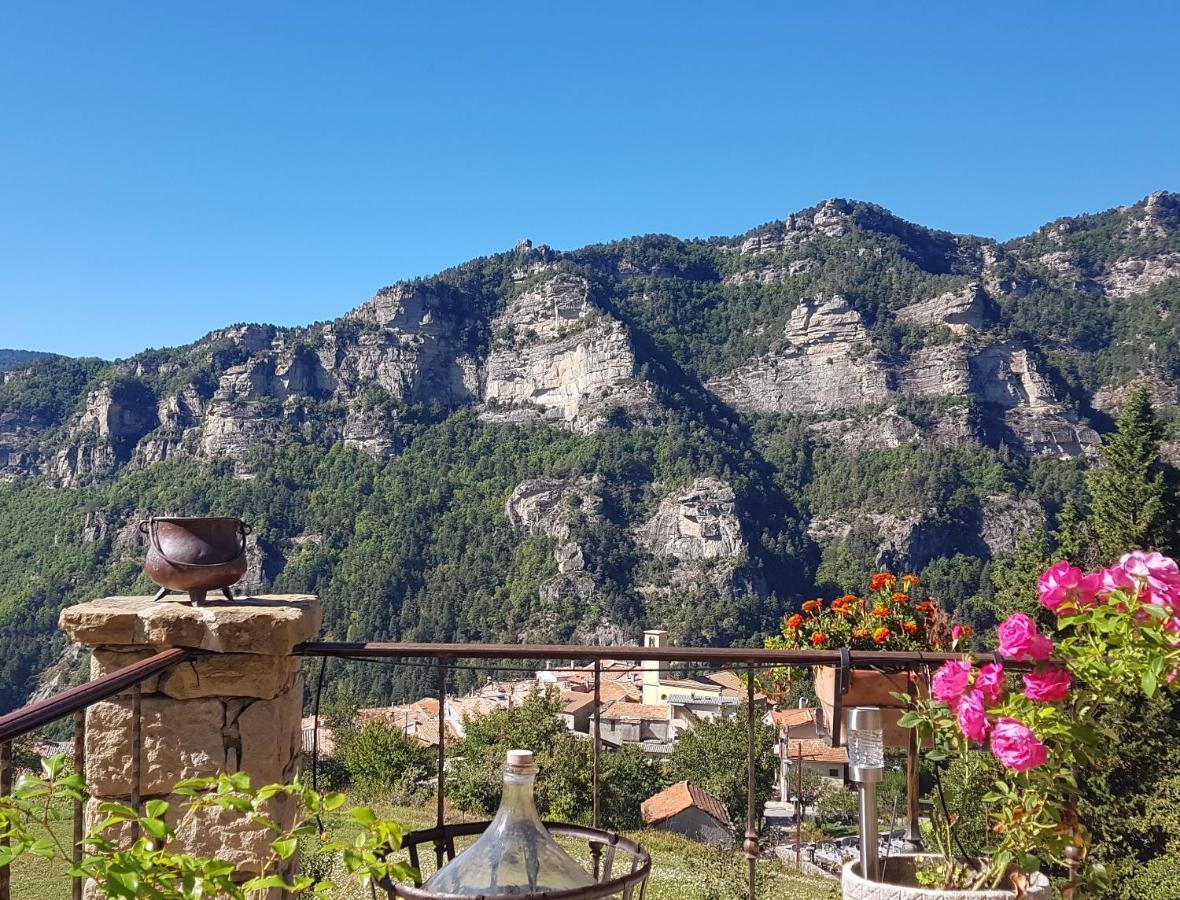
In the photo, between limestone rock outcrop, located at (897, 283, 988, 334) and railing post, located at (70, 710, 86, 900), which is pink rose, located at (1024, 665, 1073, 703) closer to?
railing post, located at (70, 710, 86, 900)

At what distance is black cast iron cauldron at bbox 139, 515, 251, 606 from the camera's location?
6.29ft

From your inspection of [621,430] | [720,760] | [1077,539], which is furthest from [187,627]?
[621,430]

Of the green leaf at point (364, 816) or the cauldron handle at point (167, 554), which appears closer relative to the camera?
A: the green leaf at point (364, 816)

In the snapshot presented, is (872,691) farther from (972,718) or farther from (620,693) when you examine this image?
(620,693)

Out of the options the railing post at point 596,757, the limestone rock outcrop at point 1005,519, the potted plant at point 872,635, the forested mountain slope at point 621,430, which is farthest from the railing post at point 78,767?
the limestone rock outcrop at point 1005,519

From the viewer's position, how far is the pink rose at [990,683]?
1.45 metres

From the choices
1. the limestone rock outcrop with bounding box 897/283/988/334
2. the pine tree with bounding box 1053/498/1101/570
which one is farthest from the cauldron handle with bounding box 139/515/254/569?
the limestone rock outcrop with bounding box 897/283/988/334

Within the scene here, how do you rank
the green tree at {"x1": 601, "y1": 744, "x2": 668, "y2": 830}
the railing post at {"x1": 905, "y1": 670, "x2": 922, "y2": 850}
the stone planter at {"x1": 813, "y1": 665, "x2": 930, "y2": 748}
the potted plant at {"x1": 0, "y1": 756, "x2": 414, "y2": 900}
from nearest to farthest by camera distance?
the potted plant at {"x1": 0, "y1": 756, "x2": 414, "y2": 900} → the railing post at {"x1": 905, "y1": 670, "x2": 922, "y2": 850} → the stone planter at {"x1": 813, "y1": 665, "x2": 930, "y2": 748} → the green tree at {"x1": 601, "y1": 744, "x2": 668, "y2": 830}

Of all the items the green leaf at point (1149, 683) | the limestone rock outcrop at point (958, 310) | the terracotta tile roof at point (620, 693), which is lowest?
the terracotta tile roof at point (620, 693)

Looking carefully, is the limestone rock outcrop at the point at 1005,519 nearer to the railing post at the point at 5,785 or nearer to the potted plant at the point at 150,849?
the potted plant at the point at 150,849

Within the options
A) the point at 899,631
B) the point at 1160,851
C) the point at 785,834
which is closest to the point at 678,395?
the point at 785,834

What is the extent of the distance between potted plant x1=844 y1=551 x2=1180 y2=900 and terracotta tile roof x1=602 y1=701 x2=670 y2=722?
1327 inches

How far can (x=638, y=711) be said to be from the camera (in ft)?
121

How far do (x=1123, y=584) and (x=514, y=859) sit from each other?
1089 mm
